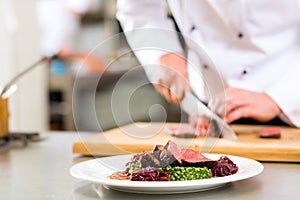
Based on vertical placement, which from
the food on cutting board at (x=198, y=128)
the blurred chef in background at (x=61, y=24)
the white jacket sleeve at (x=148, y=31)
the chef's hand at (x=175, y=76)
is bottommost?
the food on cutting board at (x=198, y=128)

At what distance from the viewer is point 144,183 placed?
872 millimetres

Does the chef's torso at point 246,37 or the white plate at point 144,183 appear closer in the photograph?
the white plate at point 144,183

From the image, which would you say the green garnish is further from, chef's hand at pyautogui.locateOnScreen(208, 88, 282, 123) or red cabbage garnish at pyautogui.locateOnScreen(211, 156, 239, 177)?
chef's hand at pyautogui.locateOnScreen(208, 88, 282, 123)

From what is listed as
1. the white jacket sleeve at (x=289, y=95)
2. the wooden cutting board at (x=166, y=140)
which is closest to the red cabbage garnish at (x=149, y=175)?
the wooden cutting board at (x=166, y=140)

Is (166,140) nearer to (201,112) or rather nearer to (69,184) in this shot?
(201,112)

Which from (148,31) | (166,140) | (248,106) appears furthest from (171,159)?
(248,106)

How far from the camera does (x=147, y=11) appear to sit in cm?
177

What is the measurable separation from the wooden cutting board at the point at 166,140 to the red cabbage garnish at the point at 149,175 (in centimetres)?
22

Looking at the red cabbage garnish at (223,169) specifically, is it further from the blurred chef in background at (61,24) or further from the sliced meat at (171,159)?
the blurred chef in background at (61,24)

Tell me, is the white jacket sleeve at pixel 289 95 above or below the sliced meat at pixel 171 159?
above

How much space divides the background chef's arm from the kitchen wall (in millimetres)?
1750

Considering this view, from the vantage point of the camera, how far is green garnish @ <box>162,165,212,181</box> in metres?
0.92

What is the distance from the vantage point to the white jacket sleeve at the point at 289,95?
65.2 inches

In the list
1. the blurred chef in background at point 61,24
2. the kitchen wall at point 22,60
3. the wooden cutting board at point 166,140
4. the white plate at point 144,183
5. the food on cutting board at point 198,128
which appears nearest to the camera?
the white plate at point 144,183
